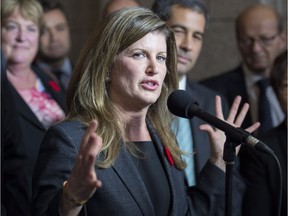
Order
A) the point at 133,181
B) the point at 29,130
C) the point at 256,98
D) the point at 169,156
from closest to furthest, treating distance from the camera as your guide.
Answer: the point at 133,181 < the point at 169,156 < the point at 29,130 < the point at 256,98

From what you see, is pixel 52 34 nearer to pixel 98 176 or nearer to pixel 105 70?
pixel 105 70

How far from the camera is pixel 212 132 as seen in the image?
330 centimetres

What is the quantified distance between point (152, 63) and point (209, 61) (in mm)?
3411

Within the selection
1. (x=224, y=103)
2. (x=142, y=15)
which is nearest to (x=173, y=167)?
(x=142, y=15)

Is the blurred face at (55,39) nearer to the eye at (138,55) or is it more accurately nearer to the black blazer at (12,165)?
the black blazer at (12,165)

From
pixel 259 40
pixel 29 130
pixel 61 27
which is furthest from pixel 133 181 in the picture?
pixel 61 27

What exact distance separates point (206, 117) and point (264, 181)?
1278 mm

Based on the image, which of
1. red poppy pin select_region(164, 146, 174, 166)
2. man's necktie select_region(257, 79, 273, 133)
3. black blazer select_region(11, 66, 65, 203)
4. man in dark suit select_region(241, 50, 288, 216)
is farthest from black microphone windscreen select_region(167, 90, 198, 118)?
man's necktie select_region(257, 79, 273, 133)

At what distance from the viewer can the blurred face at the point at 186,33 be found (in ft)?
14.4

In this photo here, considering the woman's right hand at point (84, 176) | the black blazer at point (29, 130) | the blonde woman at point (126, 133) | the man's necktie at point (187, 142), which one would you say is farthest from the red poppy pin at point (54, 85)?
the woman's right hand at point (84, 176)

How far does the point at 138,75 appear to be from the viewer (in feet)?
10.1

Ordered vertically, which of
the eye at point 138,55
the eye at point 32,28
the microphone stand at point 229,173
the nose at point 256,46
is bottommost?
the nose at point 256,46

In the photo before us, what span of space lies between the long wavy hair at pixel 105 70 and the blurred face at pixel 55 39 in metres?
2.60

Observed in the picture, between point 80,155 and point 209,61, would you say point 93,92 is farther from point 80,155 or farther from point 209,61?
point 209,61
